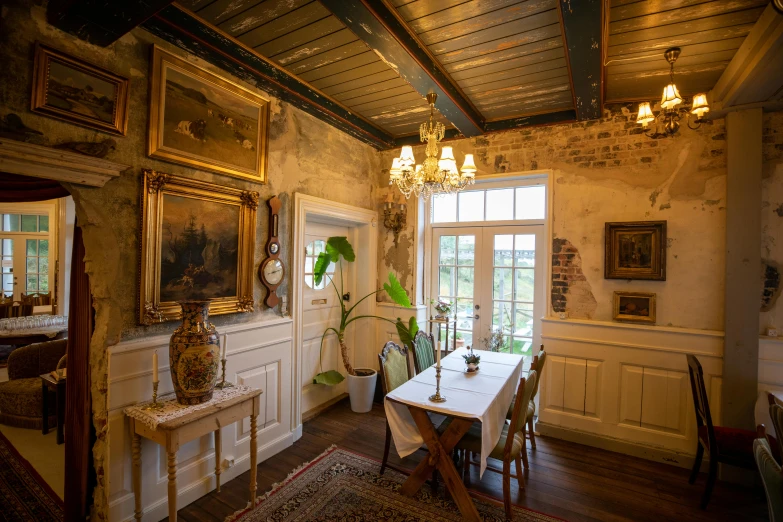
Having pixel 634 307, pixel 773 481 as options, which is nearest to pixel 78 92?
pixel 773 481

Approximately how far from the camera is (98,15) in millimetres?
1928

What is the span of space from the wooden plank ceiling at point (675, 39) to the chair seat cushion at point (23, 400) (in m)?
5.84

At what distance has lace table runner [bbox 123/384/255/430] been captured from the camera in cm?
208

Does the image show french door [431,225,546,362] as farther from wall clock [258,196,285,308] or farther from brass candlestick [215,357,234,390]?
brass candlestick [215,357,234,390]

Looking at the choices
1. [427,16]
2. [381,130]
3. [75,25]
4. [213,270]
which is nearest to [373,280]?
[381,130]

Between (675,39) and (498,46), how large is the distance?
1181 mm

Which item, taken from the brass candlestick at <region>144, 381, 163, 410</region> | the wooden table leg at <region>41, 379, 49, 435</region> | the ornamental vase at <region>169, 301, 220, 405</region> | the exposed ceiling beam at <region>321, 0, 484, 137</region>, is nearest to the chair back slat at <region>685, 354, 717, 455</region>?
the exposed ceiling beam at <region>321, 0, 484, 137</region>

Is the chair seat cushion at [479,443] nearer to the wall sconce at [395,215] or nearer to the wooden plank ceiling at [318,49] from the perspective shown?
the wall sconce at [395,215]

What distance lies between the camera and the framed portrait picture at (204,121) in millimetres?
2375

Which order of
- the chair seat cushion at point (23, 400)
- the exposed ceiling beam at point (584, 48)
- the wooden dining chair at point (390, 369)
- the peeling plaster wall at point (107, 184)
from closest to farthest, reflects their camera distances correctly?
the peeling plaster wall at point (107, 184) < the exposed ceiling beam at point (584, 48) < the wooden dining chair at point (390, 369) < the chair seat cushion at point (23, 400)

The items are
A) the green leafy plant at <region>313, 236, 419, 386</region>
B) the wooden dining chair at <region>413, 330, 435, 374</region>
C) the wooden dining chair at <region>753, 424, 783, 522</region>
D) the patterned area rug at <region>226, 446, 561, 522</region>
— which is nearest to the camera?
the wooden dining chair at <region>753, 424, 783, 522</region>

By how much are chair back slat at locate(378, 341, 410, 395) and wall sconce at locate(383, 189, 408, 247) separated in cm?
173

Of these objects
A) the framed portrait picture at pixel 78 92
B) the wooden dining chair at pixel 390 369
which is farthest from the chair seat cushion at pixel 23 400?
the wooden dining chair at pixel 390 369

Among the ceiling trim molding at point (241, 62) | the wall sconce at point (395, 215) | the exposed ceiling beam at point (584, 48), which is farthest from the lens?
the wall sconce at point (395, 215)
